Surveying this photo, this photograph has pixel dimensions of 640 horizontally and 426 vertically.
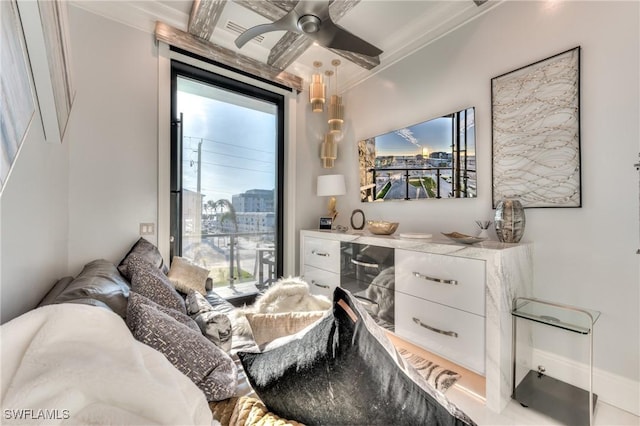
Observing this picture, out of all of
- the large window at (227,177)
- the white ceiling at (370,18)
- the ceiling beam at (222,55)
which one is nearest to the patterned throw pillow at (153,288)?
the large window at (227,177)

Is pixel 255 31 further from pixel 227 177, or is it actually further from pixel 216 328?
pixel 216 328

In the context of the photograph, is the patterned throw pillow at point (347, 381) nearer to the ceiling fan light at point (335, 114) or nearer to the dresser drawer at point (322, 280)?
the dresser drawer at point (322, 280)

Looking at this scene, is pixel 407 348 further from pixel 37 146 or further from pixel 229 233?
pixel 37 146

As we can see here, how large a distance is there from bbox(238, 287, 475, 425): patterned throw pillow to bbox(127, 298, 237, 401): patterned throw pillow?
13 cm

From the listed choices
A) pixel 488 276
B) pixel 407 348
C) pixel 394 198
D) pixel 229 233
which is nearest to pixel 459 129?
pixel 394 198

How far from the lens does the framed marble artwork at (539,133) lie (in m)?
1.62

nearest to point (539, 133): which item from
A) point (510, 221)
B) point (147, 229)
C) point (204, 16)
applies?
point (510, 221)

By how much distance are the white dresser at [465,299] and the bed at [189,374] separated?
115 centimetres

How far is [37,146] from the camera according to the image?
1085 millimetres

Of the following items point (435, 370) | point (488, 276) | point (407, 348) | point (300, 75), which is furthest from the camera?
point (300, 75)

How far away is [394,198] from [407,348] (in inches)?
53.9

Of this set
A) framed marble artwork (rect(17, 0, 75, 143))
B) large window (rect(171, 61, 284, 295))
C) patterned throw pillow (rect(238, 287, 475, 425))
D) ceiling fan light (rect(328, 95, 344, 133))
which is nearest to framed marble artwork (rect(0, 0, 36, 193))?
framed marble artwork (rect(17, 0, 75, 143))

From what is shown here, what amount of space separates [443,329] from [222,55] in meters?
2.99

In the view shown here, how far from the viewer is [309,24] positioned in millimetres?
1687
